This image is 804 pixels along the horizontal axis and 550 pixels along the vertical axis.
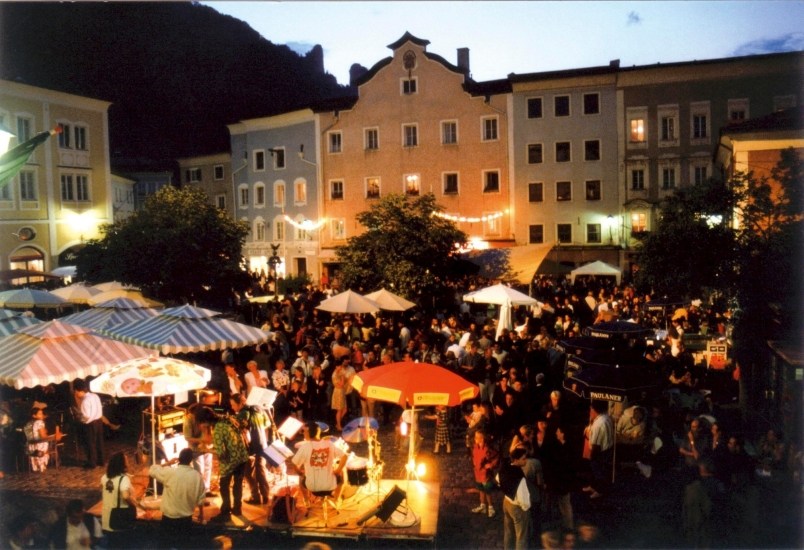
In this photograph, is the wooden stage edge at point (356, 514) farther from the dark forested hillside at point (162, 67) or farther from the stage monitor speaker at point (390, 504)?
the dark forested hillside at point (162, 67)

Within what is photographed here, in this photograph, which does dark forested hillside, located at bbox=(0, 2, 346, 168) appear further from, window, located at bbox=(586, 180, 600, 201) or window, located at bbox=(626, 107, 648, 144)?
window, located at bbox=(626, 107, 648, 144)

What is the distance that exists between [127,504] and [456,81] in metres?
33.4

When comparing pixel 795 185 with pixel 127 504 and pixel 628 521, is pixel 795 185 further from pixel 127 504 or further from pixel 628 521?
pixel 127 504

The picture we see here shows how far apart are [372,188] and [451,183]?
4.96 metres

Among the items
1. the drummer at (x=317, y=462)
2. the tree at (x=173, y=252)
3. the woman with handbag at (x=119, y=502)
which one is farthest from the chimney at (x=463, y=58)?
the woman with handbag at (x=119, y=502)

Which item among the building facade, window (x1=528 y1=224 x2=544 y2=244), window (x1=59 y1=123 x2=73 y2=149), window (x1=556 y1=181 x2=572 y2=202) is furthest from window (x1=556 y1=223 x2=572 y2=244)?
window (x1=59 y1=123 x2=73 y2=149)

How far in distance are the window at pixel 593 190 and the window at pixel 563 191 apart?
37.3 inches

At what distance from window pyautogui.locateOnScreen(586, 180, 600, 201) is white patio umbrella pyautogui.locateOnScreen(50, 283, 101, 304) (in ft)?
83.4

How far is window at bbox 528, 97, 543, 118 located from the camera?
118 feet

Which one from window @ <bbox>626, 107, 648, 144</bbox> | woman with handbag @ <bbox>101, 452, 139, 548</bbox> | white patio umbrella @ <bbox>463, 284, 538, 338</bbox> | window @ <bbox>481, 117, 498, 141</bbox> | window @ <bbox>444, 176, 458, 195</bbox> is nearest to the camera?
woman with handbag @ <bbox>101, 452, 139, 548</bbox>

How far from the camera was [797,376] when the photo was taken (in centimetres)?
951

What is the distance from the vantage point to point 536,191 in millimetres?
36375

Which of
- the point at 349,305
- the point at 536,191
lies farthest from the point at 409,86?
the point at 349,305

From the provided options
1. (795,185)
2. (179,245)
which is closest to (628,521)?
(795,185)
